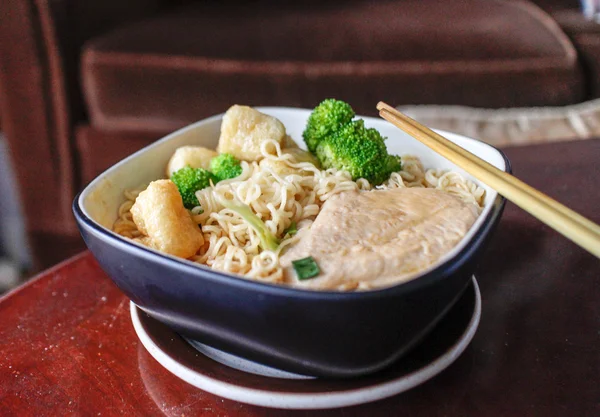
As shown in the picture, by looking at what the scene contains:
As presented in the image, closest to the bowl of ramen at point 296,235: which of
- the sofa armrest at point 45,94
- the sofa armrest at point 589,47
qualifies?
the sofa armrest at point 45,94

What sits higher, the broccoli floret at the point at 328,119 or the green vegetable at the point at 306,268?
the broccoli floret at the point at 328,119

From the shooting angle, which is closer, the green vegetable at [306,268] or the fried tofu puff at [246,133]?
the green vegetable at [306,268]

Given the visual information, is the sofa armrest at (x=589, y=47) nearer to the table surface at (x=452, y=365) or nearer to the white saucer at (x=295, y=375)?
the table surface at (x=452, y=365)

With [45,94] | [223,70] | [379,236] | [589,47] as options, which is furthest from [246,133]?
[589,47]

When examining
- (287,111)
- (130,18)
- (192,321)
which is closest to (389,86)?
(287,111)

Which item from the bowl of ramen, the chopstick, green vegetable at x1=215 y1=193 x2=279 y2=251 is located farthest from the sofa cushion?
green vegetable at x1=215 y1=193 x2=279 y2=251

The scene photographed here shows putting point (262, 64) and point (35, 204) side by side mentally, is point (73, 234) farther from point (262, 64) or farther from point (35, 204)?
point (262, 64)

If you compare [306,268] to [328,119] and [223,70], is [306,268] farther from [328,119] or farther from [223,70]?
[223,70]
